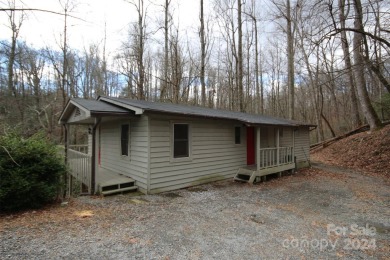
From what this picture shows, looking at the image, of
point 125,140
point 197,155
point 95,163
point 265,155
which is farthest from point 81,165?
point 265,155

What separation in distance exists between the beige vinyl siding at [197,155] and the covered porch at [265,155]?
514mm

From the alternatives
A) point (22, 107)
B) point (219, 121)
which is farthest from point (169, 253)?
point (22, 107)

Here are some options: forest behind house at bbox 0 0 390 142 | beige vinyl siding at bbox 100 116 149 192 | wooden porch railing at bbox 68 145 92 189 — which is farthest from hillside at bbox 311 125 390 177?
wooden porch railing at bbox 68 145 92 189

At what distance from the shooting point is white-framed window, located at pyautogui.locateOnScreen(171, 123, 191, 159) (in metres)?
7.21

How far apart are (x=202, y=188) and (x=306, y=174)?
5523 mm

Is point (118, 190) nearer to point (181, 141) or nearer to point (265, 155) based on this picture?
point (181, 141)

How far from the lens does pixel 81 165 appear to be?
7.82 m

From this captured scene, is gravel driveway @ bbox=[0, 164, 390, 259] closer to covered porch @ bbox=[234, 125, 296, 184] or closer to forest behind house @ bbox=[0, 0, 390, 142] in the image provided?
covered porch @ bbox=[234, 125, 296, 184]

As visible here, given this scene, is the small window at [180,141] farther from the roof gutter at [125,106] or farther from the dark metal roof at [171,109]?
the roof gutter at [125,106]

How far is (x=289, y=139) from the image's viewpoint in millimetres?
11922

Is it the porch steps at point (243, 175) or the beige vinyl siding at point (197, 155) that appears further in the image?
the porch steps at point (243, 175)

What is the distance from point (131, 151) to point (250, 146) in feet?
17.6

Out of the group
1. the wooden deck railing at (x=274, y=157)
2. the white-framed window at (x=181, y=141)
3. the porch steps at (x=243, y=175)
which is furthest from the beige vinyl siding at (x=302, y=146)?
the white-framed window at (x=181, y=141)

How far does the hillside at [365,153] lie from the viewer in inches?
412
